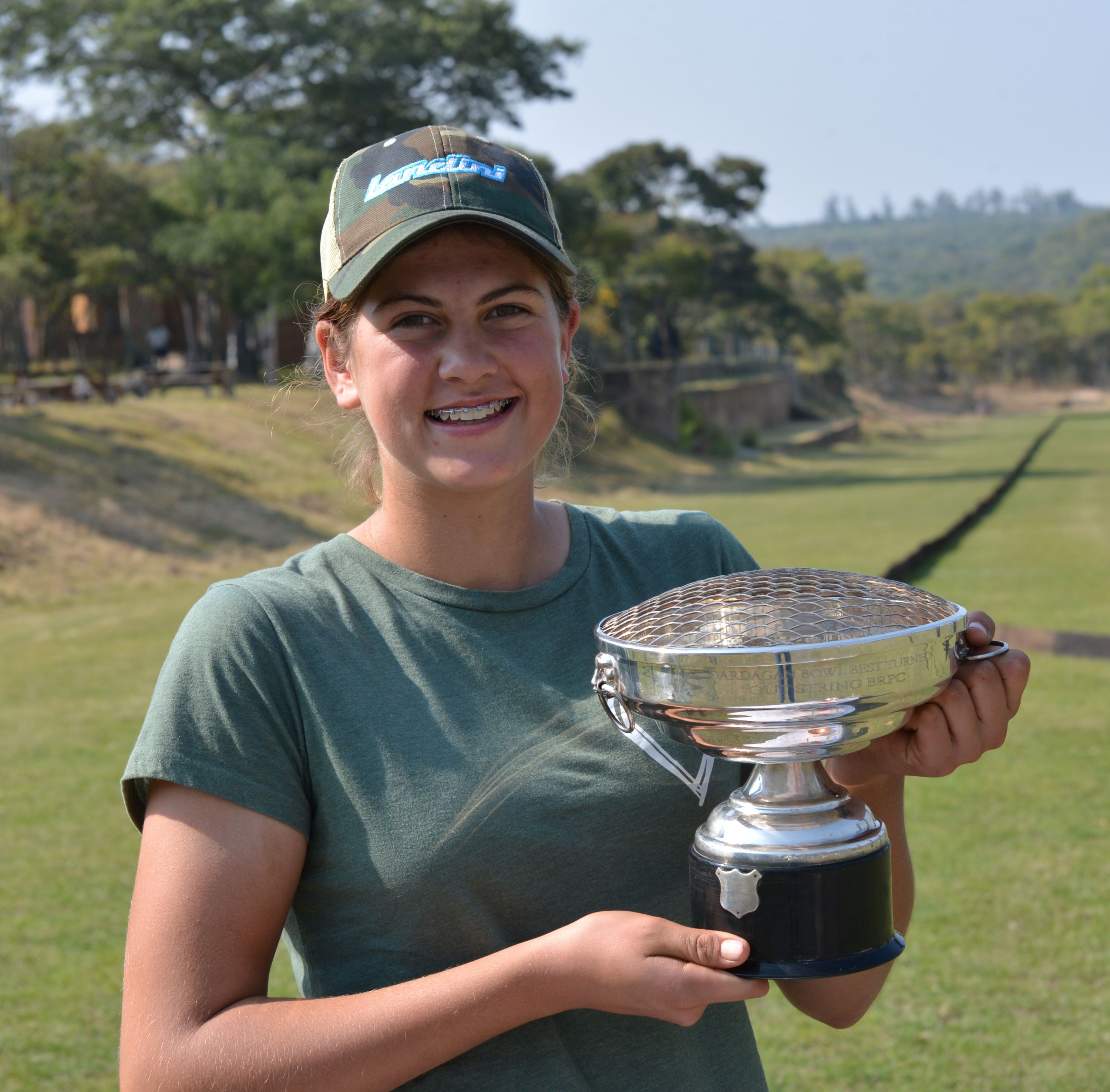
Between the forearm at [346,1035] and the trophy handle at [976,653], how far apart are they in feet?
1.84

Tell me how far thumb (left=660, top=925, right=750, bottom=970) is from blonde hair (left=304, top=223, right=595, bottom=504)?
2.46 ft

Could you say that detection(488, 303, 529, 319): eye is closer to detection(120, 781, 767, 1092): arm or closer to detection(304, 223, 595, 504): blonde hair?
detection(304, 223, 595, 504): blonde hair

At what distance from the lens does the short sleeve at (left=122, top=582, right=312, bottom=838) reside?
4.43ft

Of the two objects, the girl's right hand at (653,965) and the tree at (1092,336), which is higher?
the girl's right hand at (653,965)

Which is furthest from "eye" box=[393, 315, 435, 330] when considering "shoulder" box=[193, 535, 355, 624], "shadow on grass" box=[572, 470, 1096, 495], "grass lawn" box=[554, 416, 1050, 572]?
"shadow on grass" box=[572, 470, 1096, 495]

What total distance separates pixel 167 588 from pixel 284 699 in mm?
14398

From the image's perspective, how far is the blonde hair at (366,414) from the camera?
5.14 ft

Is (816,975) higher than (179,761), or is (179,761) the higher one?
(179,761)

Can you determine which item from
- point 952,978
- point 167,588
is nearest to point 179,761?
point 952,978

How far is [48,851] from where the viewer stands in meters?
6.21

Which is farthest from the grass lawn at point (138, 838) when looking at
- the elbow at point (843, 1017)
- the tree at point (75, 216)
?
the tree at point (75, 216)

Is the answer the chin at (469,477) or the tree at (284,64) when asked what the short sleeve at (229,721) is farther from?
the tree at (284,64)

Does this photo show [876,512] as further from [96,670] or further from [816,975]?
[816,975]

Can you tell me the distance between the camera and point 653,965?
1196 millimetres
